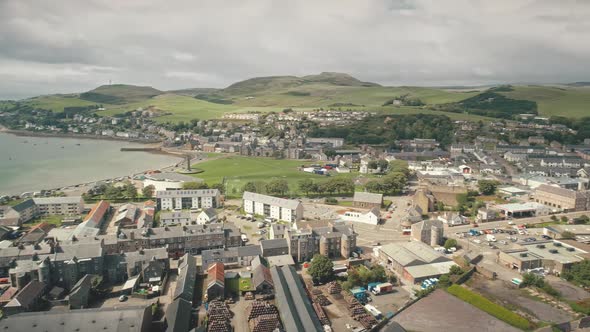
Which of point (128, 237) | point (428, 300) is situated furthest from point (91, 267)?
point (428, 300)

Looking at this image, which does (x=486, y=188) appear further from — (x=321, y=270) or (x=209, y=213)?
(x=209, y=213)

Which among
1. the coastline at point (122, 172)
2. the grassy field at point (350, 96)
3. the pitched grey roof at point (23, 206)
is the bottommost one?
the coastline at point (122, 172)

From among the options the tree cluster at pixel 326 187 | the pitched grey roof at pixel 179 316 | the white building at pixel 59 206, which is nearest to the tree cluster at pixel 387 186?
the tree cluster at pixel 326 187

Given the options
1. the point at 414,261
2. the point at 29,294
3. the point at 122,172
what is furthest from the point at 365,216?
the point at 122,172

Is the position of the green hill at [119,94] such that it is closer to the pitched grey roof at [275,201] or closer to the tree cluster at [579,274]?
the pitched grey roof at [275,201]

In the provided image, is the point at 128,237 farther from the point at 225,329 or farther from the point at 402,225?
the point at 402,225
